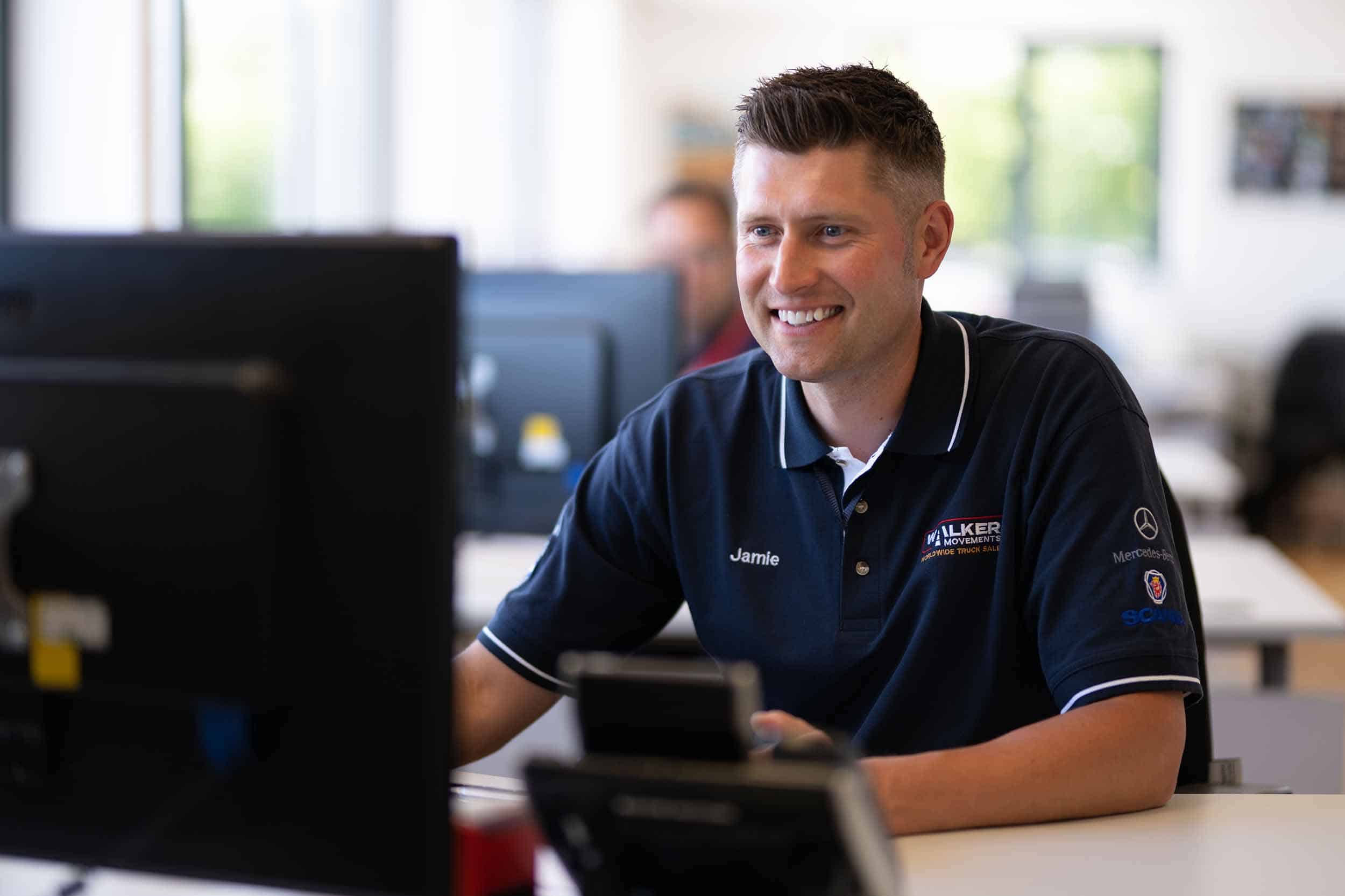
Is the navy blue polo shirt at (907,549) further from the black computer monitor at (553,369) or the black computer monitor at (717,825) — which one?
the black computer monitor at (553,369)

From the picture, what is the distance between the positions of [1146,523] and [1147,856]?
1.06ft

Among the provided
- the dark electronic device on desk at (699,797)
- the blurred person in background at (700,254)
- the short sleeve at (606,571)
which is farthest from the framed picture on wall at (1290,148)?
the dark electronic device on desk at (699,797)

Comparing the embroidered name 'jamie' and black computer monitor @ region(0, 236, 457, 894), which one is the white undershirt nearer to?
the embroidered name 'jamie'

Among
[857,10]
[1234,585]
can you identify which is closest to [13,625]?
[1234,585]

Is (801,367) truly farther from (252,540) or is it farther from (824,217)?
(252,540)

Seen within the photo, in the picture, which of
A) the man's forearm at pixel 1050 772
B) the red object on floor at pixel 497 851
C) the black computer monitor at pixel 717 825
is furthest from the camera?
the man's forearm at pixel 1050 772

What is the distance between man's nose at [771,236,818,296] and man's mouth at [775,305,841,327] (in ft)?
0.09

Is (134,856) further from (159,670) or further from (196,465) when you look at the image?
(196,465)

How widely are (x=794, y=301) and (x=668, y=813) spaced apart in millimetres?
829

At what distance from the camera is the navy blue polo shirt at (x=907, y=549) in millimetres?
1333

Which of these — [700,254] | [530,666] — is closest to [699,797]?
[530,666]

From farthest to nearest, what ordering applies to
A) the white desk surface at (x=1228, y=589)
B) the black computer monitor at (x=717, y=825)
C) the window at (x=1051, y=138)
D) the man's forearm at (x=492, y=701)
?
1. the window at (x=1051, y=138)
2. the white desk surface at (x=1228, y=589)
3. the man's forearm at (x=492, y=701)
4. the black computer monitor at (x=717, y=825)

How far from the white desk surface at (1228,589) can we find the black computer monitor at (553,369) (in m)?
0.07

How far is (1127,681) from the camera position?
1.25m
